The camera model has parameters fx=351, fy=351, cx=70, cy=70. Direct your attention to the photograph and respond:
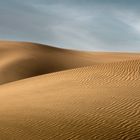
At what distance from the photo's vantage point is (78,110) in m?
12.6

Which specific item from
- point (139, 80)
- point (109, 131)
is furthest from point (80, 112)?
point (139, 80)

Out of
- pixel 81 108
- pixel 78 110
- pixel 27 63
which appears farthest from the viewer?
pixel 27 63

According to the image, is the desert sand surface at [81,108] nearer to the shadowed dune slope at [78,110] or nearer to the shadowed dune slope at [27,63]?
the shadowed dune slope at [78,110]

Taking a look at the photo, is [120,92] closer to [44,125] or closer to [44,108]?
[44,108]

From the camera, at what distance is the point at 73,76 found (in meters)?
22.0

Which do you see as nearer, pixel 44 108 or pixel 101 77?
pixel 44 108

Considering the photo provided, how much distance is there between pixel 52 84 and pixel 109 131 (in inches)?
426

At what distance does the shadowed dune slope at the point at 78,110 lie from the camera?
9.77 m

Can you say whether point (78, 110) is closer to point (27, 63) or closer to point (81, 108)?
point (81, 108)

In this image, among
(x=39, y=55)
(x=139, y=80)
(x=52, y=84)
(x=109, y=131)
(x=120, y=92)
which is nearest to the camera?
(x=109, y=131)

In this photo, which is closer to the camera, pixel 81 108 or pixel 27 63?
pixel 81 108

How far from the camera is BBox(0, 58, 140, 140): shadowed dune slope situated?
9766 millimetres

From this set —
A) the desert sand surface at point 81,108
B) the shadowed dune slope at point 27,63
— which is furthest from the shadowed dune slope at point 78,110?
the shadowed dune slope at point 27,63

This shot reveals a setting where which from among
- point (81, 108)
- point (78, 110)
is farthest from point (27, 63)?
point (78, 110)
